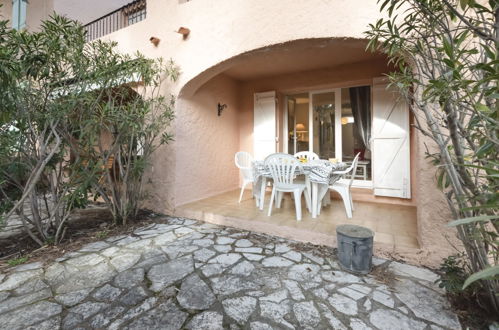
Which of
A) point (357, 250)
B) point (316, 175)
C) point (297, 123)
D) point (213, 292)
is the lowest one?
point (213, 292)

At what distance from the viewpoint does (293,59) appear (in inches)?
157

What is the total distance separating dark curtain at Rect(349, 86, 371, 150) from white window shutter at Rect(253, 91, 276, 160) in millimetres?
1614

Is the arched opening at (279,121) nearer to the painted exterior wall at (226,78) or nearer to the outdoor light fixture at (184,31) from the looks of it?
the painted exterior wall at (226,78)

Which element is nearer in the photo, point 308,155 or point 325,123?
point 308,155

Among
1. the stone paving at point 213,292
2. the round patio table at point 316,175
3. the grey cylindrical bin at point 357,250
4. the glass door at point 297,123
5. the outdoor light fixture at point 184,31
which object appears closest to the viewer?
the stone paving at point 213,292

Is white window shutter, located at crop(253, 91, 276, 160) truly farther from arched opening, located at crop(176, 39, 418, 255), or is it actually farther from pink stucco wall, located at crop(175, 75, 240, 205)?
pink stucco wall, located at crop(175, 75, 240, 205)

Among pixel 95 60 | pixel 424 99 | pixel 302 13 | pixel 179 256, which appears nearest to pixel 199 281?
pixel 179 256

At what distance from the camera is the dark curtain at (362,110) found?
424 cm

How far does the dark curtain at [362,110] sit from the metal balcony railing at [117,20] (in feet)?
16.0

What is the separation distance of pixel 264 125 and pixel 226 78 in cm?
134

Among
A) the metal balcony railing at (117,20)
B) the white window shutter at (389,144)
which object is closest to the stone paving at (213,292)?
the white window shutter at (389,144)

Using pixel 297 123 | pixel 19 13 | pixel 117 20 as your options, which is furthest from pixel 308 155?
pixel 19 13

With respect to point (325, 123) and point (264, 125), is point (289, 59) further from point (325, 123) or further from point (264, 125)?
point (325, 123)

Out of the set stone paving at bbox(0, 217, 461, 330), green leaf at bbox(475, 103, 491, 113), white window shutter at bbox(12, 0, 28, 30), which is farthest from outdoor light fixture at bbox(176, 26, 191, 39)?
white window shutter at bbox(12, 0, 28, 30)
